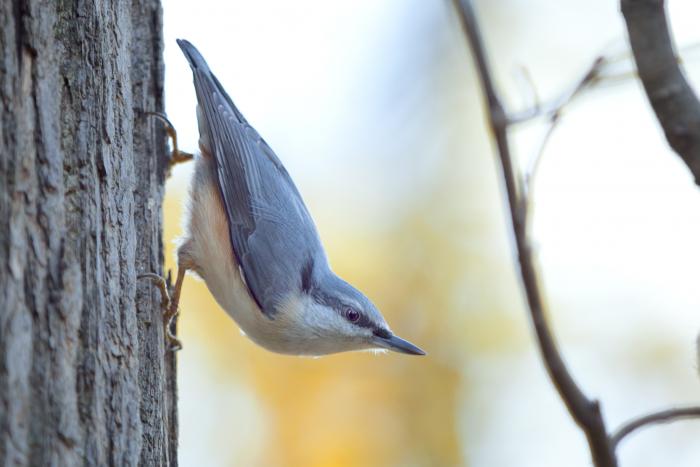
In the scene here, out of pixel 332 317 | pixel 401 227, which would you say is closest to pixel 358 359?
pixel 401 227

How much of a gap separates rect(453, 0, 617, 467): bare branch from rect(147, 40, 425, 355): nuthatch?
182cm

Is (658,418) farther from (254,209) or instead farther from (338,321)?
(254,209)

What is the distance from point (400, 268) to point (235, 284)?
9.14 feet

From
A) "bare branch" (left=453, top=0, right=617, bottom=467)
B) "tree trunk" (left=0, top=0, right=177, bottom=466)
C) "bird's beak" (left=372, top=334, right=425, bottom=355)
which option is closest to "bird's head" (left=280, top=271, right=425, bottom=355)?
"bird's beak" (left=372, top=334, right=425, bottom=355)

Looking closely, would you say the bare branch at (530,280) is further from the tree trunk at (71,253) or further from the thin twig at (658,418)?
the tree trunk at (71,253)

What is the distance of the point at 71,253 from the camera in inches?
73.7

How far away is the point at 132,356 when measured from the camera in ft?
6.64

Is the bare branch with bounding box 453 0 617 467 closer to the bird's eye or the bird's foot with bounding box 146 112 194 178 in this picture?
the bird's foot with bounding box 146 112 194 178

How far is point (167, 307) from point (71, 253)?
794mm

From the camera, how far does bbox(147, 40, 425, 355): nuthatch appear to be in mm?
3215

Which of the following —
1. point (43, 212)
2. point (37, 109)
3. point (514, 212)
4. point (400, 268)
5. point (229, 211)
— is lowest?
point (514, 212)

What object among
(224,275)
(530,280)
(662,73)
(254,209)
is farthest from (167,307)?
(662,73)

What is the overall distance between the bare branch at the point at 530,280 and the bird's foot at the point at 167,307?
1275mm

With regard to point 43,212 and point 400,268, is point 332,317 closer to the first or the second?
point 43,212
